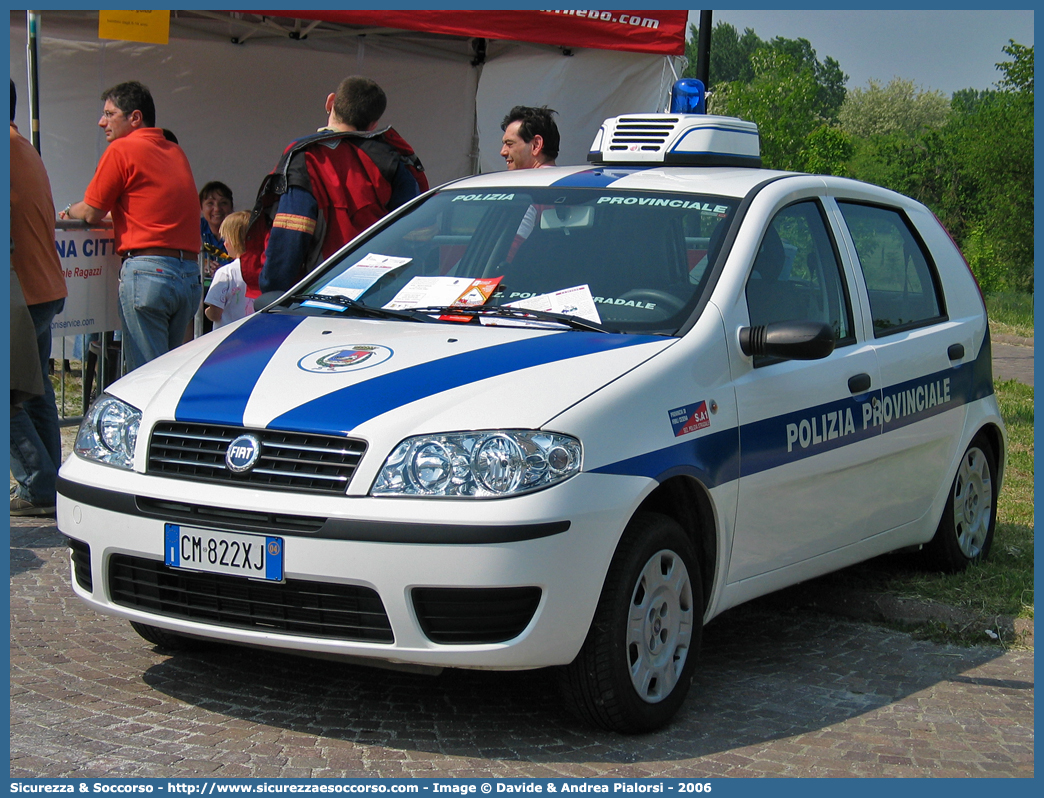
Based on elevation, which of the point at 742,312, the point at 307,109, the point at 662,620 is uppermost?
the point at 307,109

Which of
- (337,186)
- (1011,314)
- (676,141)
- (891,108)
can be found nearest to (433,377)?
(676,141)

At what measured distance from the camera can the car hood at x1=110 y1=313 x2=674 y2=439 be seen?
3561 mm

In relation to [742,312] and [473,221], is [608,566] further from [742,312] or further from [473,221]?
[473,221]

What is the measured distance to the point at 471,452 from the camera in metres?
3.48

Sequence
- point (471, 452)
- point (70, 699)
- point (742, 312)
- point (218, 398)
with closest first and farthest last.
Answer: point (471, 452)
point (218, 398)
point (70, 699)
point (742, 312)

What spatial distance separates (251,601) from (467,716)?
2.67 ft

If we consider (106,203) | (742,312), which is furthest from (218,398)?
(106,203)

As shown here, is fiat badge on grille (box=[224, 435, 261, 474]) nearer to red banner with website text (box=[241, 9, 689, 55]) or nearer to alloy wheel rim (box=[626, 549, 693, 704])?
alloy wheel rim (box=[626, 549, 693, 704])

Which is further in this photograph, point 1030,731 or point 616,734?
point 1030,731

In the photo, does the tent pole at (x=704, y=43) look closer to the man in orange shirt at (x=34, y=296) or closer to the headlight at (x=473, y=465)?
the man in orange shirt at (x=34, y=296)

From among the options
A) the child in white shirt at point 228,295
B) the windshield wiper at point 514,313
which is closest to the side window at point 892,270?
the windshield wiper at point 514,313

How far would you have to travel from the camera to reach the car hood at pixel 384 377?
3561 millimetres

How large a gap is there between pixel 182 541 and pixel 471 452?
888 mm

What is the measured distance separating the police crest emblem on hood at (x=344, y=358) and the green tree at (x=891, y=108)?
86.6 metres
